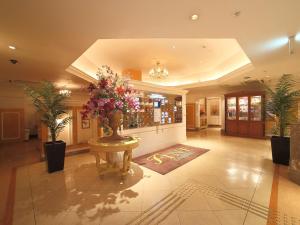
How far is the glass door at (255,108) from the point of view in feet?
24.8

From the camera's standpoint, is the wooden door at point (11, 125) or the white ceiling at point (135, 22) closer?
the white ceiling at point (135, 22)

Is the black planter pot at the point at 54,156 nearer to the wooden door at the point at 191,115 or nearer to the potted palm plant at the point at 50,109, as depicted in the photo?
the potted palm plant at the point at 50,109

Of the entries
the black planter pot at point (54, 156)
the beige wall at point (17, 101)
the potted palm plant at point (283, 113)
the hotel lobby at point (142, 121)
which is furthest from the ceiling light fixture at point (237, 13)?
the beige wall at point (17, 101)

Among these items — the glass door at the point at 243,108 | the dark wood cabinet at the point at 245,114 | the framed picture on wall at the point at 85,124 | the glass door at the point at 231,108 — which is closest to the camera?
the framed picture on wall at the point at 85,124

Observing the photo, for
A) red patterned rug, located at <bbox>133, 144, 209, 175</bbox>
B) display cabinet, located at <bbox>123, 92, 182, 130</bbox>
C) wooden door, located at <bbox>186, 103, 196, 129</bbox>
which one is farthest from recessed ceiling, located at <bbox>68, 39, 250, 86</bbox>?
wooden door, located at <bbox>186, 103, 196, 129</bbox>

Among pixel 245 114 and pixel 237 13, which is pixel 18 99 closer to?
pixel 237 13

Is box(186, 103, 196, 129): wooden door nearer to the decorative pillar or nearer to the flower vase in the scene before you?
the decorative pillar

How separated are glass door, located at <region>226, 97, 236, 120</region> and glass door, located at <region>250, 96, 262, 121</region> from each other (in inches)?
34.0

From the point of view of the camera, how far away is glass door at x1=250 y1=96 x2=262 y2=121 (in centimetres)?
757

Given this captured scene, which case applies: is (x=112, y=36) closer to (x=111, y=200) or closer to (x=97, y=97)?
(x=97, y=97)

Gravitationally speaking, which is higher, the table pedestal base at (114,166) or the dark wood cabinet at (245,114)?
the dark wood cabinet at (245,114)

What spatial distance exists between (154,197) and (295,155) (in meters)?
3.11

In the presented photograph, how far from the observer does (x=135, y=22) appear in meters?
2.38

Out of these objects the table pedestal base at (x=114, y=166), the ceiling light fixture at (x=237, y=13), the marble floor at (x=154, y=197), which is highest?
the ceiling light fixture at (x=237, y=13)
